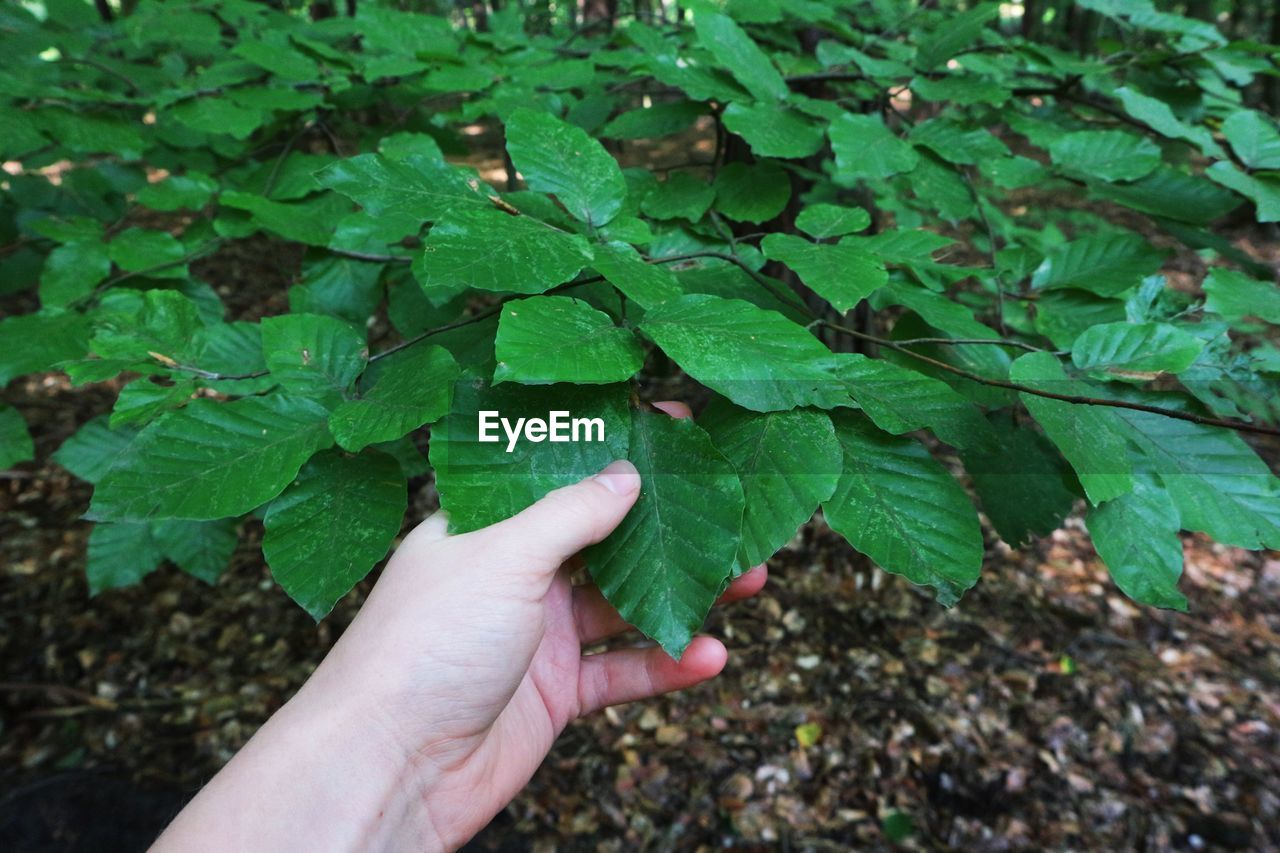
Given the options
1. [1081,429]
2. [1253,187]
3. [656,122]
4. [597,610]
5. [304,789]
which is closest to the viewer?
[1081,429]

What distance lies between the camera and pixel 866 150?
1.30m

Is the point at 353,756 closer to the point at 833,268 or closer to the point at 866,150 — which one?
the point at 833,268

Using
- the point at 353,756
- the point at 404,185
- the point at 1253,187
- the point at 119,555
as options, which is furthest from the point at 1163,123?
the point at 119,555

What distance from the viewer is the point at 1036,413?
884mm

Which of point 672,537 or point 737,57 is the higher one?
point 737,57

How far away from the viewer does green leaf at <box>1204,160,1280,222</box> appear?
1226mm

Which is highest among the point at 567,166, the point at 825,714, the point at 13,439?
the point at 567,166

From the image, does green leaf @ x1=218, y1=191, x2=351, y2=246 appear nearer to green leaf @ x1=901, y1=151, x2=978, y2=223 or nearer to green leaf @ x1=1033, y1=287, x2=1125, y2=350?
green leaf @ x1=901, y1=151, x2=978, y2=223

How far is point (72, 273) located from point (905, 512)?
1.76 meters

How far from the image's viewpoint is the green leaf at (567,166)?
104 centimetres

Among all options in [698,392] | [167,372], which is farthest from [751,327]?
[698,392]

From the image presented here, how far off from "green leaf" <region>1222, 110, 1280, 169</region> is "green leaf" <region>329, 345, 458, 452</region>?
1.51 metres

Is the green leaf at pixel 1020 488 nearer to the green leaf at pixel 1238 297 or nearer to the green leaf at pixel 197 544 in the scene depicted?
the green leaf at pixel 1238 297

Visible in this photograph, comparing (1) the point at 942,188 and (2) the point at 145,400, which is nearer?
(2) the point at 145,400
